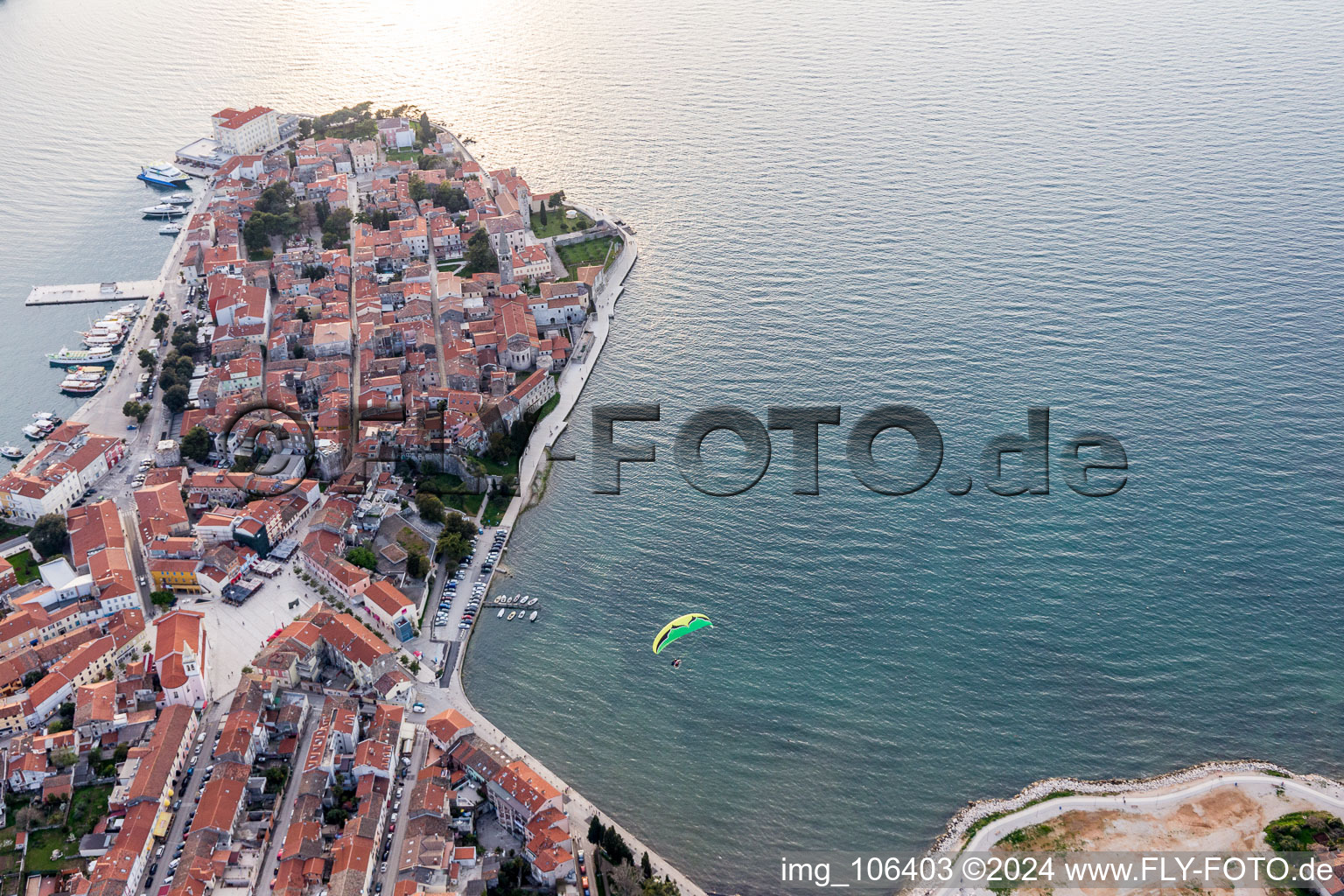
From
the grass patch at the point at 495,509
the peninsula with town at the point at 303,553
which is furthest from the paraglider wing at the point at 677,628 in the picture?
the grass patch at the point at 495,509

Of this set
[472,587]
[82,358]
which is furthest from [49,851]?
[82,358]

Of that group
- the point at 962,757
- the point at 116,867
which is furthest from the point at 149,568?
the point at 962,757

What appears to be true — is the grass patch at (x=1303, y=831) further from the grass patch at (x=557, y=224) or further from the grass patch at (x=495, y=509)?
the grass patch at (x=557, y=224)

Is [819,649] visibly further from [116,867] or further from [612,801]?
[116,867]

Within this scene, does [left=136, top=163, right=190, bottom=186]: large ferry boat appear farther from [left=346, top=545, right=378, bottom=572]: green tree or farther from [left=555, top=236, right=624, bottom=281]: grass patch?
[left=346, top=545, right=378, bottom=572]: green tree

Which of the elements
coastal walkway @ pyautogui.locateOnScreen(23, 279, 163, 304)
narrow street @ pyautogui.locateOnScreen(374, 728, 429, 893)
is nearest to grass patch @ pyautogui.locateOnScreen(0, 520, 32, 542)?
coastal walkway @ pyautogui.locateOnScreen(23, 279, 163, 304)

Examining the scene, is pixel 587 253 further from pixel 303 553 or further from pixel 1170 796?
pixel 1170 796
